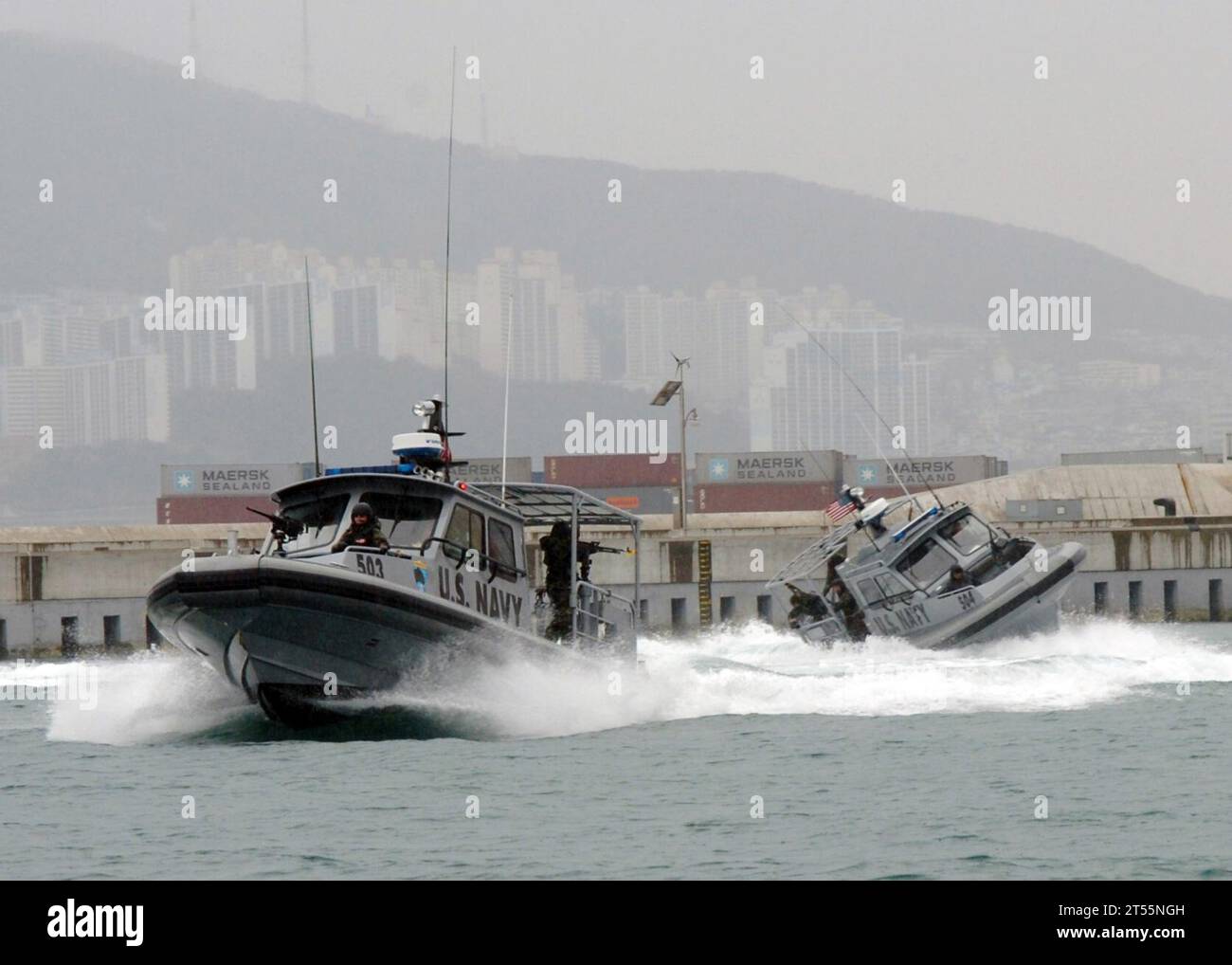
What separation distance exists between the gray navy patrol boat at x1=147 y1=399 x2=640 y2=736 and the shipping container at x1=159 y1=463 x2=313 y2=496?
82.6 meters

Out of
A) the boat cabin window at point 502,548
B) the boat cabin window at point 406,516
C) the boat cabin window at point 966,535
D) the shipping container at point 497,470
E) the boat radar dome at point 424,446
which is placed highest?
the shipping container at point 497,470

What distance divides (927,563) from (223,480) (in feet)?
256

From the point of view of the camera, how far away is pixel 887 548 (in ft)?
93.8

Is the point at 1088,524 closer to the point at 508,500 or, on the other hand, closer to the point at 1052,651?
the point at 1052,651

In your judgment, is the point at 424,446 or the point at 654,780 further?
the point at 424,446

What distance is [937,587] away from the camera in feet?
92.4

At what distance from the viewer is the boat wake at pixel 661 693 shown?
56.3ft

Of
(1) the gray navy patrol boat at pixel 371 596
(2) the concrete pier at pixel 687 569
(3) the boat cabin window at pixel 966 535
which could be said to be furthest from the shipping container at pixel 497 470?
(1) the gray navy patrol boat at pixel 371 596

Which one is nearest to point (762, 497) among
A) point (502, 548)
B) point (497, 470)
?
point (497, 470)

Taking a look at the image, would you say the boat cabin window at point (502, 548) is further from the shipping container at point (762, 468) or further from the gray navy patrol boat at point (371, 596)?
the shipping container at point (762, 468)

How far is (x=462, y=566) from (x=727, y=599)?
26851 mm

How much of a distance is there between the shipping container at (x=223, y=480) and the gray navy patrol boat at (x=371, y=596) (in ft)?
271

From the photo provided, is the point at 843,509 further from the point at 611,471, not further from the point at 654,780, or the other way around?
the point at 611,471
